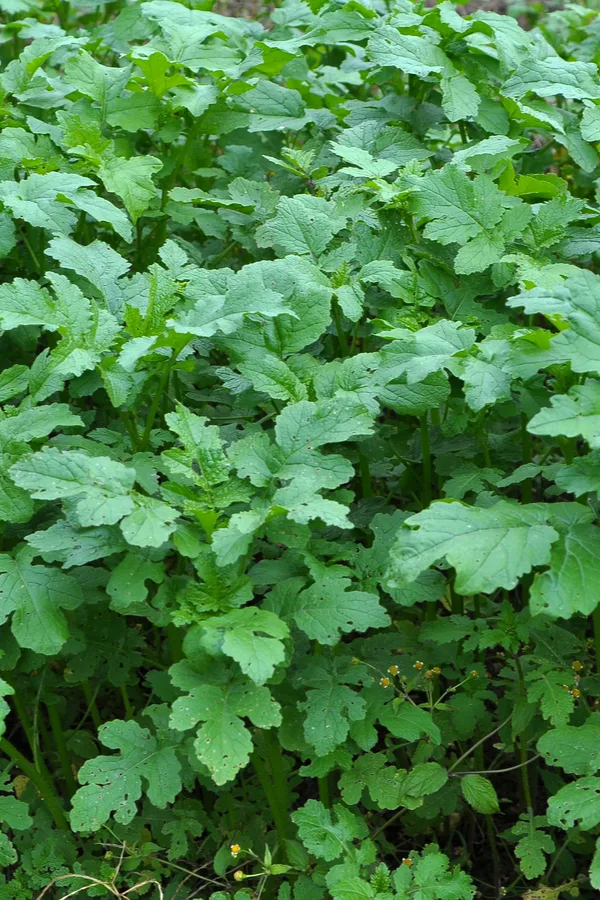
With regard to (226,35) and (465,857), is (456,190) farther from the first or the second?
(465,857)

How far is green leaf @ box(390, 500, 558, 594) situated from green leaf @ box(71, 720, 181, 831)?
0.69 metres

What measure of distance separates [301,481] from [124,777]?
777mm

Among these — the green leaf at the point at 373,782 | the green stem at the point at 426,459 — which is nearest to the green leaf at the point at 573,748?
the green leaf at the point at 373,782

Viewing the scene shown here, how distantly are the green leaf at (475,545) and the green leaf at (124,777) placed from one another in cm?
69

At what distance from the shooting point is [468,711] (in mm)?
2510

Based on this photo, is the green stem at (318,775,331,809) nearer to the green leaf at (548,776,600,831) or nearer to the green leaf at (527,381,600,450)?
the green leaf at (548,776,600,831)

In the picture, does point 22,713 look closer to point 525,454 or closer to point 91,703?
point 91,703

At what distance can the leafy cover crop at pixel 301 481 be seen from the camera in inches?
81.4

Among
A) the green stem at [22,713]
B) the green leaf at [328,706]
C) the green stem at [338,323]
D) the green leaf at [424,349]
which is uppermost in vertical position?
the green leaf at [424,349]

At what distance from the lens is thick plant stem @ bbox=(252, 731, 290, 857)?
7.68ft

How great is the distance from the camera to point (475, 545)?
1.94m

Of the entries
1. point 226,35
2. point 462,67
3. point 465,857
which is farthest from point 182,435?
point 226,35

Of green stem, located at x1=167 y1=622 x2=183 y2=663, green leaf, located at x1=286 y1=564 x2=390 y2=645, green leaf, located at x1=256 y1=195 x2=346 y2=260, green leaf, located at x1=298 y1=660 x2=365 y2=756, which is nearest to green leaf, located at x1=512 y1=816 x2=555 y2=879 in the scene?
green leaf, located at x1=298 y1=660 x2=365 y2=756

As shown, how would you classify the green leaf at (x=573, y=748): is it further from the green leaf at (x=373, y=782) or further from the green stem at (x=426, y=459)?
the green stem at (x=426, y=459)
